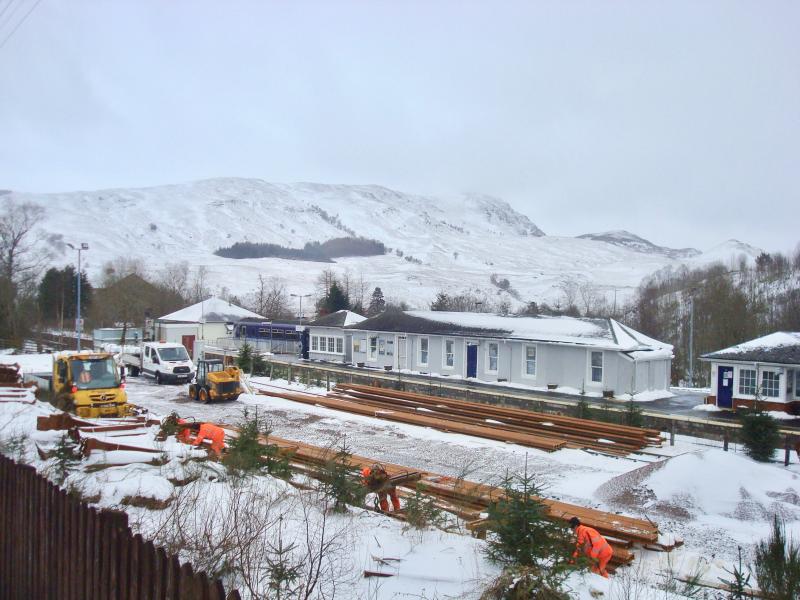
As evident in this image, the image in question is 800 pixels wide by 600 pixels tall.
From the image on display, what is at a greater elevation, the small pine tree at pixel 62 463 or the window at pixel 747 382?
the small pine tree at pixel 62 463

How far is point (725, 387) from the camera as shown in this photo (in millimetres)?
24875

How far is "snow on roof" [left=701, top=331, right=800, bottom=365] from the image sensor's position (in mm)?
23341

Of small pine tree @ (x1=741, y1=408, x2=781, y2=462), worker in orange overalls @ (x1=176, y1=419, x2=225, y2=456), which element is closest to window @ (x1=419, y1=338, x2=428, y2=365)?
small pine tree @ (x1=741, y1=408, x2=781, y2=462)

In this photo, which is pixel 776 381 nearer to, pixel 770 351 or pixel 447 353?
pixel 770 351

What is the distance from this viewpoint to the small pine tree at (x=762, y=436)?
17.8 m

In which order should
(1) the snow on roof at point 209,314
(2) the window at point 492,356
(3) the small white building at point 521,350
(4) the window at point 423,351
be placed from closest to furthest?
(3) the small white building at point 521,350, (2) the window at point 492,356, (4) the window at point 423,351, (1) the snow on roof at point 209,314

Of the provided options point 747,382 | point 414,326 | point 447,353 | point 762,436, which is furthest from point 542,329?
point 762,436

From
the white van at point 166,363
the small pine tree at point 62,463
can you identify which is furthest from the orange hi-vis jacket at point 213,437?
the white van at point 166,363

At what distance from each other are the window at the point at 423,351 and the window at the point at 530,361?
6.91 m

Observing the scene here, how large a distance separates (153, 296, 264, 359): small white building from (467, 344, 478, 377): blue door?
77.3 feet

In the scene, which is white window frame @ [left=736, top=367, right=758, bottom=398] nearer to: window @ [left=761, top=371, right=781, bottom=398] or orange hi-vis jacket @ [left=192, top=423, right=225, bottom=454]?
window @ [left=761, top=371, right=781, bottom=398]

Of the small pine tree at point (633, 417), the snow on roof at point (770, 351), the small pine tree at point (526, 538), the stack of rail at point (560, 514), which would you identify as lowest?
the small pine tree at point (633, 417)

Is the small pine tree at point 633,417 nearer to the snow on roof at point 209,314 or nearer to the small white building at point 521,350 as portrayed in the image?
the small white building at point 521,350

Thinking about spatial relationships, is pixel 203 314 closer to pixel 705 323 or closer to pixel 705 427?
pixel 705 427
